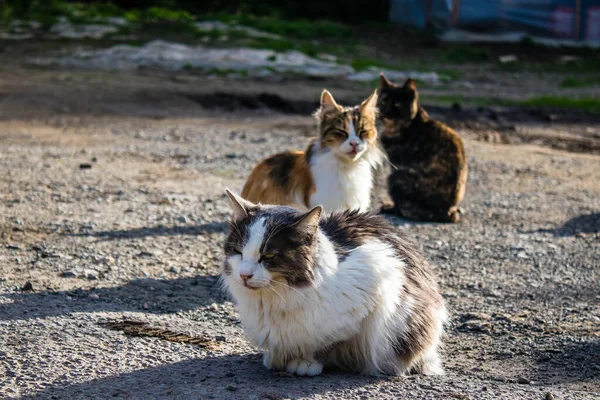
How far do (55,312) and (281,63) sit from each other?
13533 millimetres

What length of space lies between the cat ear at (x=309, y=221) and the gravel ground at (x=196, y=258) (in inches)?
32.5

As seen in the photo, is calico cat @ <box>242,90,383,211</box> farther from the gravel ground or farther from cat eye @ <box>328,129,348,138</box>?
the gravel ground

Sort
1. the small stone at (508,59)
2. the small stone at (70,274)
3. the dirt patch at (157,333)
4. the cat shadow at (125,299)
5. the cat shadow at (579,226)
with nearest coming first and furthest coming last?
the dirt patch at (157,333) → the cat shadow at (125,299) → the small stone at (70,274) → the cat shadow at (579,226) → the small stone at (508,59)

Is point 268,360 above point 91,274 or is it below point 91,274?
above

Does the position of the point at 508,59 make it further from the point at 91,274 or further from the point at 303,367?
the point at 303,367

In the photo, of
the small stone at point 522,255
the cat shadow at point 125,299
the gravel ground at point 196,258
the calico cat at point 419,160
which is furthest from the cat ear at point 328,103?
the small stone at point 522,255

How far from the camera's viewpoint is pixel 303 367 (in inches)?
180

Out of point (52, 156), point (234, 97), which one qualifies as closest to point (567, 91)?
point (234, 97)

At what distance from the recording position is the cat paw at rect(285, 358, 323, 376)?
15.0 feet

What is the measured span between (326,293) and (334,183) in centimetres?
279

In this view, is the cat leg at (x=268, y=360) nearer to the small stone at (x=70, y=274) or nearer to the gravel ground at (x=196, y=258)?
the gravel ground at (x=196, y=258)

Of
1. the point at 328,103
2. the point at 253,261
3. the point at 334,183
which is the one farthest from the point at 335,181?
the point at 253,261

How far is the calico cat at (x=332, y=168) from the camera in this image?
23.2 feet

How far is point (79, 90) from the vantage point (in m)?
14.8
